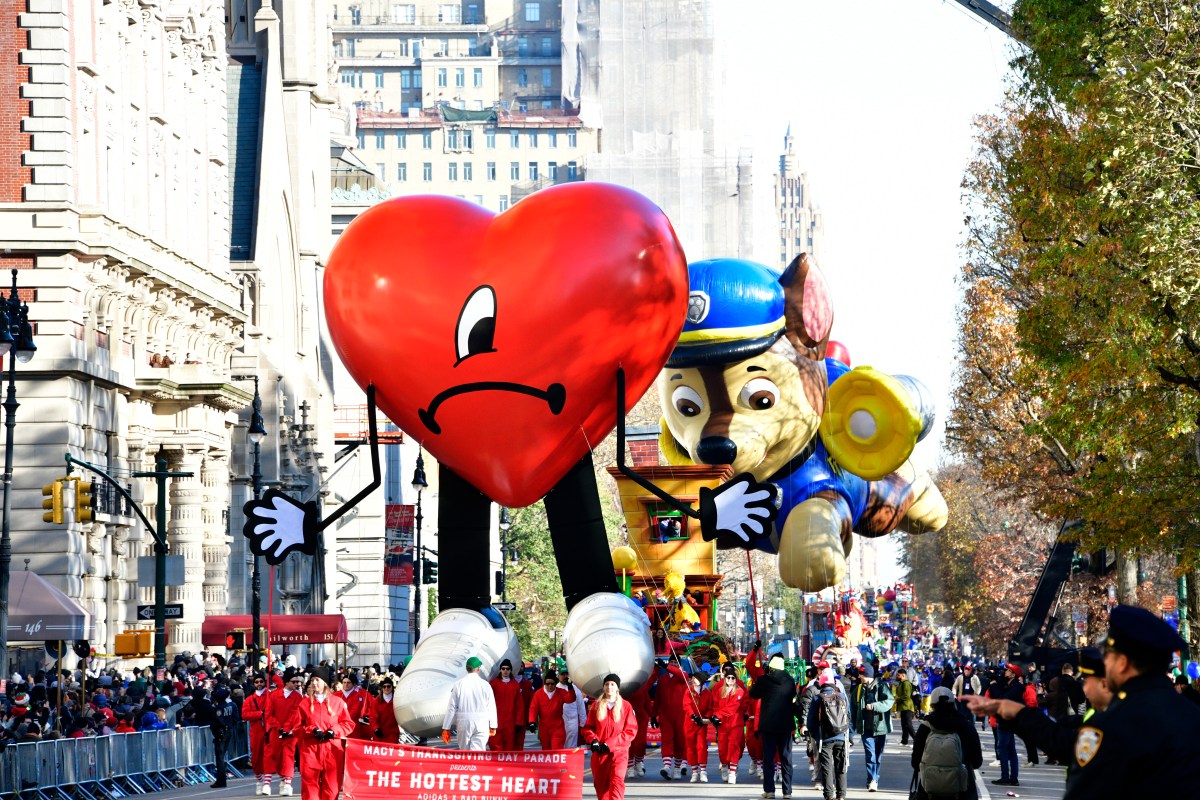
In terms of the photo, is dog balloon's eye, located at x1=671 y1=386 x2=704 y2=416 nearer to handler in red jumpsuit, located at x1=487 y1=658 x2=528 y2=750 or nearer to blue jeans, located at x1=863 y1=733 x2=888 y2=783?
handler in red jumpsuit, located at x1=487 y1=658 x2=528 y2=750

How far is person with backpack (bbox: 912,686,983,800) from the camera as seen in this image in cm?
1369

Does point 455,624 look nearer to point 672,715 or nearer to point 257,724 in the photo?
point 257,724

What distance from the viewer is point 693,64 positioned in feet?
362

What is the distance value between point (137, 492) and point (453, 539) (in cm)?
2574

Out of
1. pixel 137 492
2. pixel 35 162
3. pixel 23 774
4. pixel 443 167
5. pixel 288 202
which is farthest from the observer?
pixel 443 167

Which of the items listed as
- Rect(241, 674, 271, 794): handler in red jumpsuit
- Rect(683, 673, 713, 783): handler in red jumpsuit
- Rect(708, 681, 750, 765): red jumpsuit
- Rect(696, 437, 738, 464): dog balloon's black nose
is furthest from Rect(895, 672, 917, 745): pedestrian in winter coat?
Rect(241, 674, 271, 794): handler in red jumpsuit

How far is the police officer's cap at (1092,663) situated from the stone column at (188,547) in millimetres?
37247

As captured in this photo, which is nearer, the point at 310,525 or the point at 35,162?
the point at 310,525

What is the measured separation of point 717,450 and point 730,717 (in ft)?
18.6

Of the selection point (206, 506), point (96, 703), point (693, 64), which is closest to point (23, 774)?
point (96, 703)

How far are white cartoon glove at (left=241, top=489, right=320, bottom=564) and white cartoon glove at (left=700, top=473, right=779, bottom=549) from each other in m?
3.38

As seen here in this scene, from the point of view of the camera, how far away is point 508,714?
22078mm

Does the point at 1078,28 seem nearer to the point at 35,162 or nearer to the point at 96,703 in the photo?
the point at 96,703

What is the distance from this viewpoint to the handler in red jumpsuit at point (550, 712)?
23.1 meters
